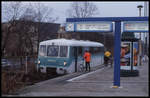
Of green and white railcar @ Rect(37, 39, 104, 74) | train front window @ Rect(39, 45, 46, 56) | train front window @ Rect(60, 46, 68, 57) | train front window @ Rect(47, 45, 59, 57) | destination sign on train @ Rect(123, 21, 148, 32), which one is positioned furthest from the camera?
train front window @ Rect(39, 45, 46, 56)

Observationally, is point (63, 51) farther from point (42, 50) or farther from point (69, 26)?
point (69, 26)

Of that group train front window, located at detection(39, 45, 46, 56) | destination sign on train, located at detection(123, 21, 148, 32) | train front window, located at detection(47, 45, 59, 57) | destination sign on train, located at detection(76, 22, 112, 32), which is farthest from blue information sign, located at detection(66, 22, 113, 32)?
train front window, located at detection(39, 45, 46, 56)

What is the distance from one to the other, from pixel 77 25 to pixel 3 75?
3738 millimetres

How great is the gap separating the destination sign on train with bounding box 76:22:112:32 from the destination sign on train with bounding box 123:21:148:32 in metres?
0.66

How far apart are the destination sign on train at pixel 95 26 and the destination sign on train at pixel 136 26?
2.18ft

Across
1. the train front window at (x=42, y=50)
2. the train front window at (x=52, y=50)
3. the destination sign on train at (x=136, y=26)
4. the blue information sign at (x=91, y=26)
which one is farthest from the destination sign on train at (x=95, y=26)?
the train front window at (x=42, y=50)

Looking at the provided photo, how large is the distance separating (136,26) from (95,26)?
170 cm

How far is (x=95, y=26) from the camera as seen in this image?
11.7m

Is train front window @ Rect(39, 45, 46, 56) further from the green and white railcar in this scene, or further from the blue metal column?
the blue metal column

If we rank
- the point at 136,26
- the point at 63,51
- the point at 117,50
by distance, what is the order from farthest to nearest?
the point at 63,51, the point at 117,50, the point at 136,26

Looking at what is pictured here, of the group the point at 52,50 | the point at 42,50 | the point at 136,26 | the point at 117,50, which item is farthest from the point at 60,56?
the point at 136,26

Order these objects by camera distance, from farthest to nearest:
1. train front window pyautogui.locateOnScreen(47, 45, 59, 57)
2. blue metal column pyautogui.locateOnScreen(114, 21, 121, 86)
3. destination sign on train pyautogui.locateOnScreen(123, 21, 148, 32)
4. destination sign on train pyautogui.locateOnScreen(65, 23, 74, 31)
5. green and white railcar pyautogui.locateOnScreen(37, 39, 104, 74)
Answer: train front window pyautogui.locateOnScreen(47, 45, 59, 57) < green and white railcar pyautogui.locateOnScreen(37, 39, 104, 74) < destination sign on train pyautogui.locateOnScreen(65, 23, 74, 31) < blue metal column pyautogui.locateOnScreen(114, 21, 121, 86) < destination sign on train pyautogui.locateOnScreen(123, 21, 148, 32)

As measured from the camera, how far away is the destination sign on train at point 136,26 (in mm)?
11148

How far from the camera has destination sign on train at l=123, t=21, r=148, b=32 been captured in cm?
1115
